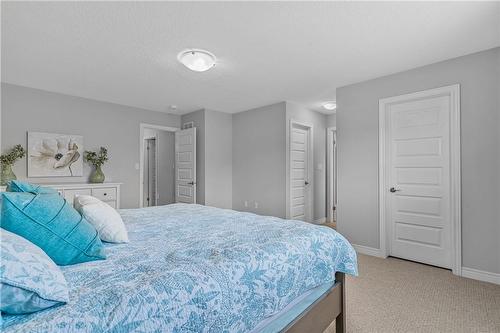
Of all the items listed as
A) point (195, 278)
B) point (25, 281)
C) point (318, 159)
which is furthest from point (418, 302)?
point (318, 159)

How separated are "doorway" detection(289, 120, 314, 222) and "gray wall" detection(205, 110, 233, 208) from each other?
148cm

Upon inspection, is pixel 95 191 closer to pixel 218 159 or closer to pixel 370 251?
pixel 218 159

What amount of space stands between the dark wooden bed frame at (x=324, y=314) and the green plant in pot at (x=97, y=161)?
4152mm

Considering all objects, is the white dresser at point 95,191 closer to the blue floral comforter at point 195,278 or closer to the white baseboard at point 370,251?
the blue floral comforter at point 195,278

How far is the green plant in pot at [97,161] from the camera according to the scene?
4387 millimetres

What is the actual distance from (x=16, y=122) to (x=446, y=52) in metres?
5.67

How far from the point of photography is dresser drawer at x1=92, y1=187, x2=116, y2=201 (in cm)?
416

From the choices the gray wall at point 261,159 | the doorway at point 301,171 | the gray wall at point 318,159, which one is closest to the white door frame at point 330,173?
the gray wall at point 318,159

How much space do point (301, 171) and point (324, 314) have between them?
3679mm

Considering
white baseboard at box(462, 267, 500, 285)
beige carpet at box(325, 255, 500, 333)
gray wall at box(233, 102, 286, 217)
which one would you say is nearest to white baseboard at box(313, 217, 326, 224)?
gray wall at box(233, 102, 286, 217)

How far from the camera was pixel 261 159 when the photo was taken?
5148mm

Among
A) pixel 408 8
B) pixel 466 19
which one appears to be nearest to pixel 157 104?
pixel 408 8

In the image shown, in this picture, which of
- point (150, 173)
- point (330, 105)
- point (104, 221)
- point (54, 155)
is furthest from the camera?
point (150, 173)

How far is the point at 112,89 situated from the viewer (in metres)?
3.97
